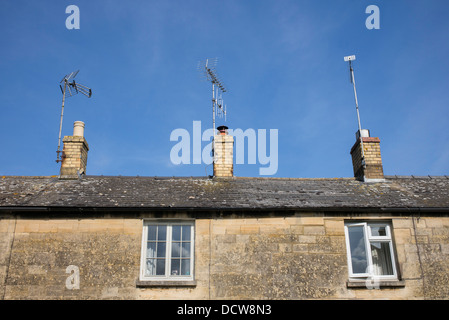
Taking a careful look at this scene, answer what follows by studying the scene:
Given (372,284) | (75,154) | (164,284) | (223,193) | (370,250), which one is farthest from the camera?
(75,154)

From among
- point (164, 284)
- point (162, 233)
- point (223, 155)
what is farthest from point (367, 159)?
point (164, 284)

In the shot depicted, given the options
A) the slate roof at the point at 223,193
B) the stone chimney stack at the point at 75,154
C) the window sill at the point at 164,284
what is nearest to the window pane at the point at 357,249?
the slate roof at the point at 223,193

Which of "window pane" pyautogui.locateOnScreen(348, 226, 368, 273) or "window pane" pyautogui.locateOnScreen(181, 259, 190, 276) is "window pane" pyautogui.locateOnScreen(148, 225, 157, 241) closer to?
"window pane" pyautogui.locateOnScreen(181, 259, 190, 276)

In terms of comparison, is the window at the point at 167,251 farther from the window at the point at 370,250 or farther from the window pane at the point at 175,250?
the window at the point at 370,250

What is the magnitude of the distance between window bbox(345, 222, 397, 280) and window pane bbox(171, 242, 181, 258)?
4.18m

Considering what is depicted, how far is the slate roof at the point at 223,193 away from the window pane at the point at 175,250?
2.98 ft

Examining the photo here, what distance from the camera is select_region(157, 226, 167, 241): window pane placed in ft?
37.1

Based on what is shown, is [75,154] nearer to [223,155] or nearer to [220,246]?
[223,155]

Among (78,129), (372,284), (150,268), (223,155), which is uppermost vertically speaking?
(78,129)

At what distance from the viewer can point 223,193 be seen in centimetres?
1252

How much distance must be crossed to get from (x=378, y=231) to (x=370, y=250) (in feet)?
2.10

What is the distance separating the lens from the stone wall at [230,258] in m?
10.6
